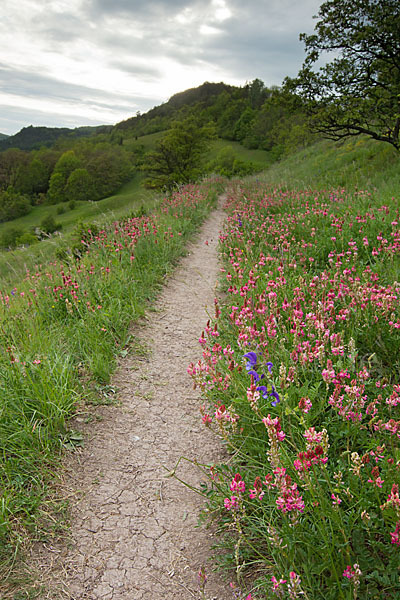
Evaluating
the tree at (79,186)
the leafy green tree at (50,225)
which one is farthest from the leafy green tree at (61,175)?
the leafy green tree at (50,225)

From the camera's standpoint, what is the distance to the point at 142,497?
2771 millimetres

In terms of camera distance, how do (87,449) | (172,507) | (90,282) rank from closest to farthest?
(172,507) < (87,449) < (90,282)

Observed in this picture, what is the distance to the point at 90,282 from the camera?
5.75 metres

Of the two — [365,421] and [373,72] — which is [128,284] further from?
[373,72]

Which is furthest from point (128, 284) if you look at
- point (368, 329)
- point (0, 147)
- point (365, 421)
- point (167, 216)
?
point (0, 147)

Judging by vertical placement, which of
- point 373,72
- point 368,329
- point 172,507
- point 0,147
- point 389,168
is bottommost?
point 172,507

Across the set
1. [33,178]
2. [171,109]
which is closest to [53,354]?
[33,178]

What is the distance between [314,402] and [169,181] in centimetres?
3218

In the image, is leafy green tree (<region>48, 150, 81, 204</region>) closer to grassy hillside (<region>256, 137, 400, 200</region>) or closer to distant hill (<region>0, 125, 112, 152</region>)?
grassy hillside (<region>256, 137, 400, 200</region>)

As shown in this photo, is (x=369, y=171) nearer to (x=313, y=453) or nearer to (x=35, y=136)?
(x=313, y=453)

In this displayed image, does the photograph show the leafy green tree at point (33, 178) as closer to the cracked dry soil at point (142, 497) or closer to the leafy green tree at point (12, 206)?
the leafy green tree at point (12, 206)

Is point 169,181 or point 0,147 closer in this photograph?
point 169,181

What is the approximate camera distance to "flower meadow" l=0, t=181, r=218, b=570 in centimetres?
266

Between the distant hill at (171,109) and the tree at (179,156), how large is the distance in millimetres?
73210
